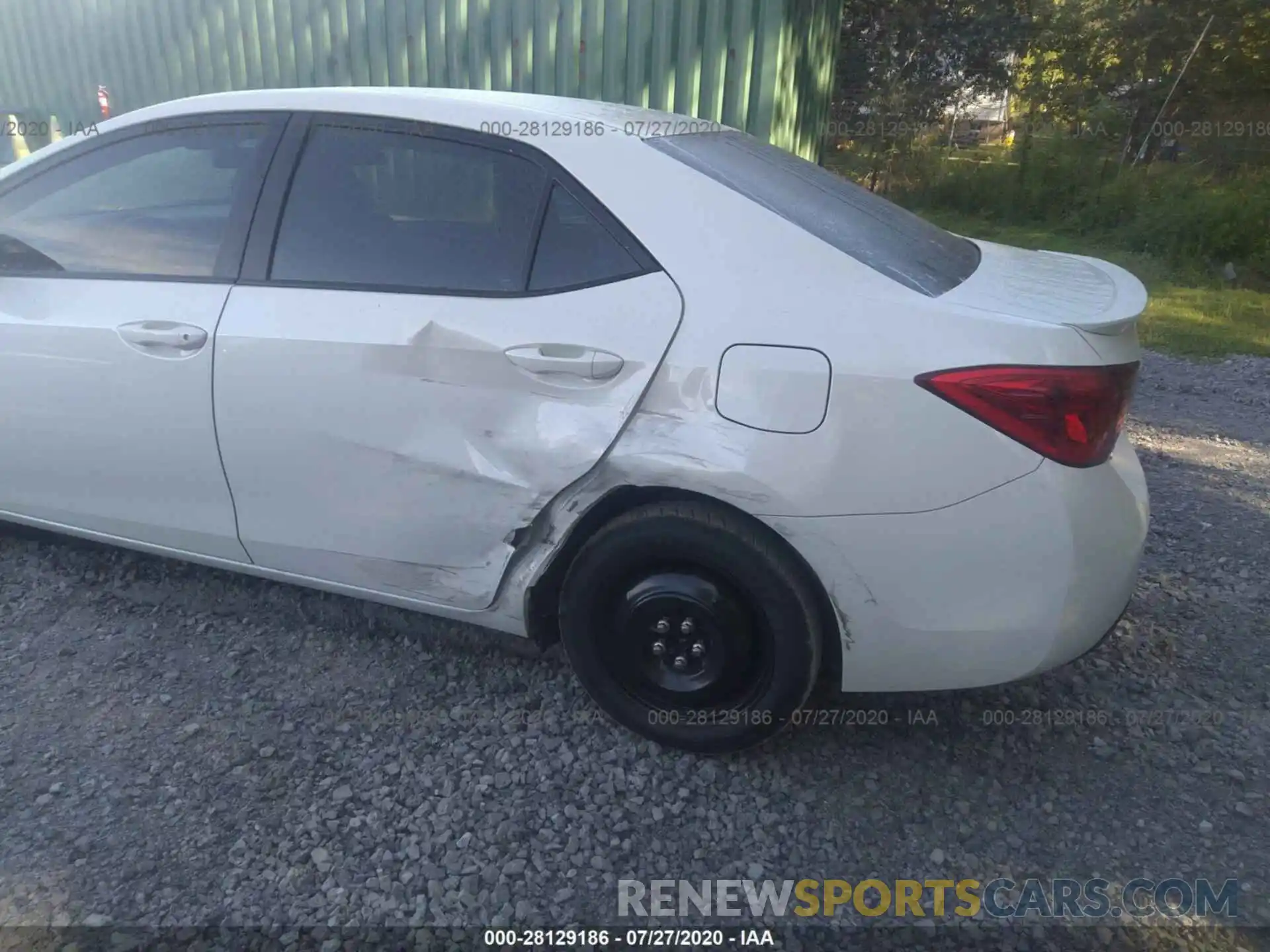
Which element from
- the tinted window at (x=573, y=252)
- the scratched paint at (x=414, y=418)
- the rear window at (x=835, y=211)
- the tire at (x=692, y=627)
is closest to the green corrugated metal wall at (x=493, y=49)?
the rear window at (x=835, y=211)

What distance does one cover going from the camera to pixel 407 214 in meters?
2.62

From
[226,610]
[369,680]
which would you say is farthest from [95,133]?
[369,680]

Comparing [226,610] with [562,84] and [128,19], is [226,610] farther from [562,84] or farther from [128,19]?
[128,19]

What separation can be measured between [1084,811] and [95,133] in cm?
341

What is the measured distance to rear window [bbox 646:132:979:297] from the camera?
7.72ft

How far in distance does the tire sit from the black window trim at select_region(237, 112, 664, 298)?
63cm

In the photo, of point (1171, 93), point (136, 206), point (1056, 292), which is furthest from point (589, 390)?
point (1171, 93)

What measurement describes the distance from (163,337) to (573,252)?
121 centimetres

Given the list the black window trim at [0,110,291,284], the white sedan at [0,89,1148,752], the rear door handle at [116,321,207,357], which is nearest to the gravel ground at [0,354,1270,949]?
the white sedan at [0,89,1148,752]

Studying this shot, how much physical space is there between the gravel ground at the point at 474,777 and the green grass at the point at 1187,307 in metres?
3.98

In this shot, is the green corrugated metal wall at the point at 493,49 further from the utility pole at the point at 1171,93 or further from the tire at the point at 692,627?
the utility pole at the point at 1171,93

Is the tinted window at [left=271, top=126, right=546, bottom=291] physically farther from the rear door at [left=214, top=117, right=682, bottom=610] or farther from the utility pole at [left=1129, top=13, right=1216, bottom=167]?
the utility pole at [left=1129, top=13, right=1216, bottom=167]

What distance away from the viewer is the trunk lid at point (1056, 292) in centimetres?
219

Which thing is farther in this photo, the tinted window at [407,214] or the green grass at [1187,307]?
the green grass at [1187,307]
